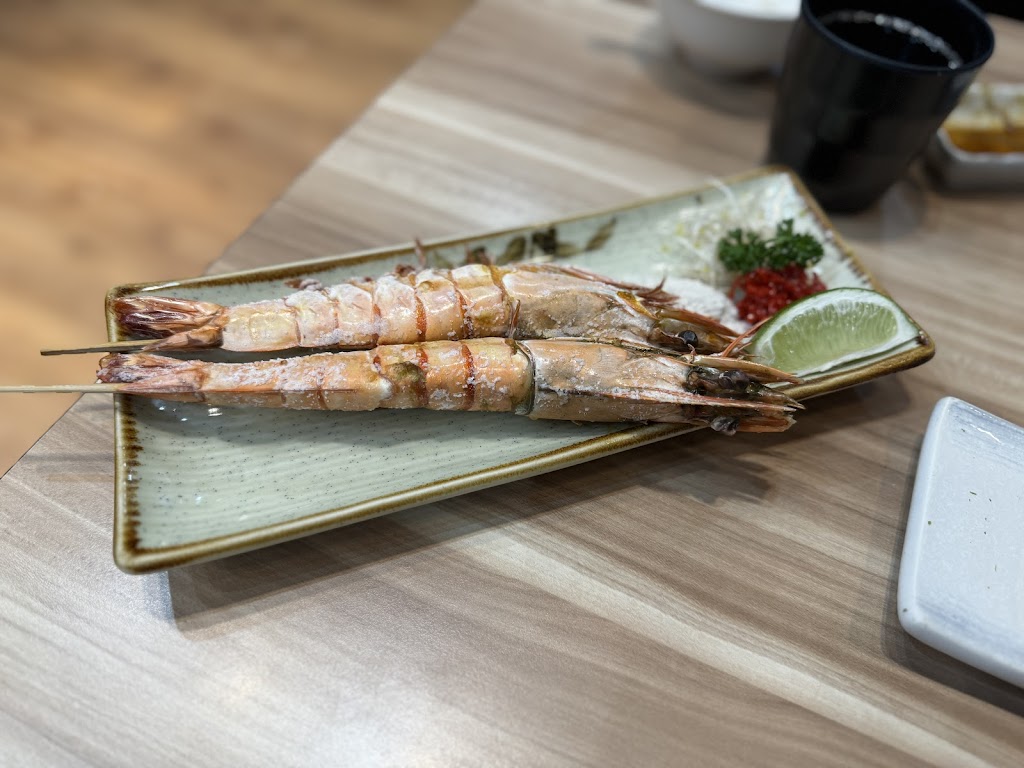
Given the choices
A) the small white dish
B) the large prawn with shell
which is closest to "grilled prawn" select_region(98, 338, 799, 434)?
the large prawn with shell

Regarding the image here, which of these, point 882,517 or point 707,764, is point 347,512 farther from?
point 882,517

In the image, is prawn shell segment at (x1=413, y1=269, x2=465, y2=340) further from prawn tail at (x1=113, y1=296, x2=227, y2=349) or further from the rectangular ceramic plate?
prawn tail at (x1=113, y1=296, x2=227, y2=349)

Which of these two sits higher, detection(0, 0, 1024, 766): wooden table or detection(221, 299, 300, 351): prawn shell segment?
detection(221, 299, 300, 351): prawn shell segment

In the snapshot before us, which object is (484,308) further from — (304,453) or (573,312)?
(304,453)

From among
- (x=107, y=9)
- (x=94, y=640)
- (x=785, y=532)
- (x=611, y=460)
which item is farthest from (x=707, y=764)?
(x=107, y=9)

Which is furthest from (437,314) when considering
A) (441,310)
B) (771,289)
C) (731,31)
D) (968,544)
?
(731,31)

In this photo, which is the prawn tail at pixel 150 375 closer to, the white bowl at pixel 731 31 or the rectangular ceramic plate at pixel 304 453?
the rectangular ceramic plate at pixel 304 453

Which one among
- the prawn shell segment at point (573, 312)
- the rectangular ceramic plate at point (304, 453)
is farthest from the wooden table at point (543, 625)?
the prawn shell segment at point (573, 312)
